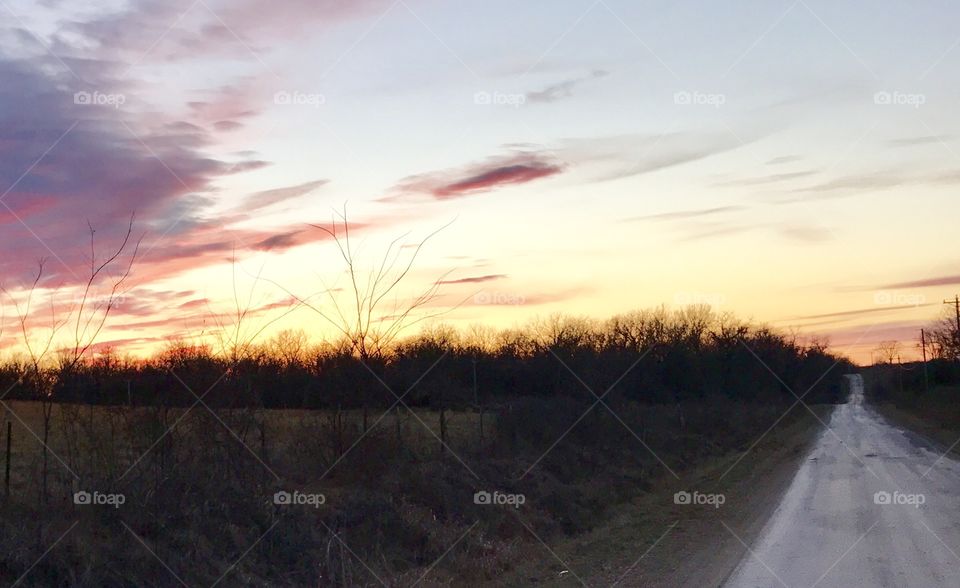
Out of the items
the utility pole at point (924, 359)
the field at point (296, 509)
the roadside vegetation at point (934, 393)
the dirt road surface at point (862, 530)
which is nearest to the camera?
the field at point (296, 509)

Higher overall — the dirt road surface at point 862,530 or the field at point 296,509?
the field at point 296,509

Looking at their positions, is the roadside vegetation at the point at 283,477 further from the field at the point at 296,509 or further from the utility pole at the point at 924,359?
the utility pole at the point at 924,359

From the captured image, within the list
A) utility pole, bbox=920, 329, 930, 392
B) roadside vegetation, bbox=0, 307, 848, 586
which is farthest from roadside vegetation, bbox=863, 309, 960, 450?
roadside vegetation, bbox=0, 307, 848, 586

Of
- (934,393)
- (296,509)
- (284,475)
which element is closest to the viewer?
(296,509)

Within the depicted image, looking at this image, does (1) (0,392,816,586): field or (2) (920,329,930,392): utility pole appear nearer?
(1) (0,392,816,586): field

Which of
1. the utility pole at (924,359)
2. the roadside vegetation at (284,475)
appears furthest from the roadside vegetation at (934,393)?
the roadside vegetation at (284,475)

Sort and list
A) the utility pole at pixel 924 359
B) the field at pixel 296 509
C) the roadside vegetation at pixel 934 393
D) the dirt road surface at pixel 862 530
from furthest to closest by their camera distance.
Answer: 1. the utility pole at pixel 924 359
2. the roadside vegetation at pixel 934 393
3. the dirt road surface at pixel 862 530
4. the field at pixel 296 509

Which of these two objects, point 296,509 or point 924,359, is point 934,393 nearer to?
point 924,359

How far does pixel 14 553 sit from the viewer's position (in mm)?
9297

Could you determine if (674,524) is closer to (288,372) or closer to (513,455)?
(513,455)

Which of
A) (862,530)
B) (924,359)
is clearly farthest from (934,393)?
(862,530)

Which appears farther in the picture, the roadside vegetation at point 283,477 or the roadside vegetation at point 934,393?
the roadside vegetation at point 934,393

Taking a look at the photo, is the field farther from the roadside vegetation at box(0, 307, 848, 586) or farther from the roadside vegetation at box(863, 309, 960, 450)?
the roadside vegetation at box(863, 309, 960, 450)

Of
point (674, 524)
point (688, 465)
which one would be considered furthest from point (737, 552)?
point (688, 465)
